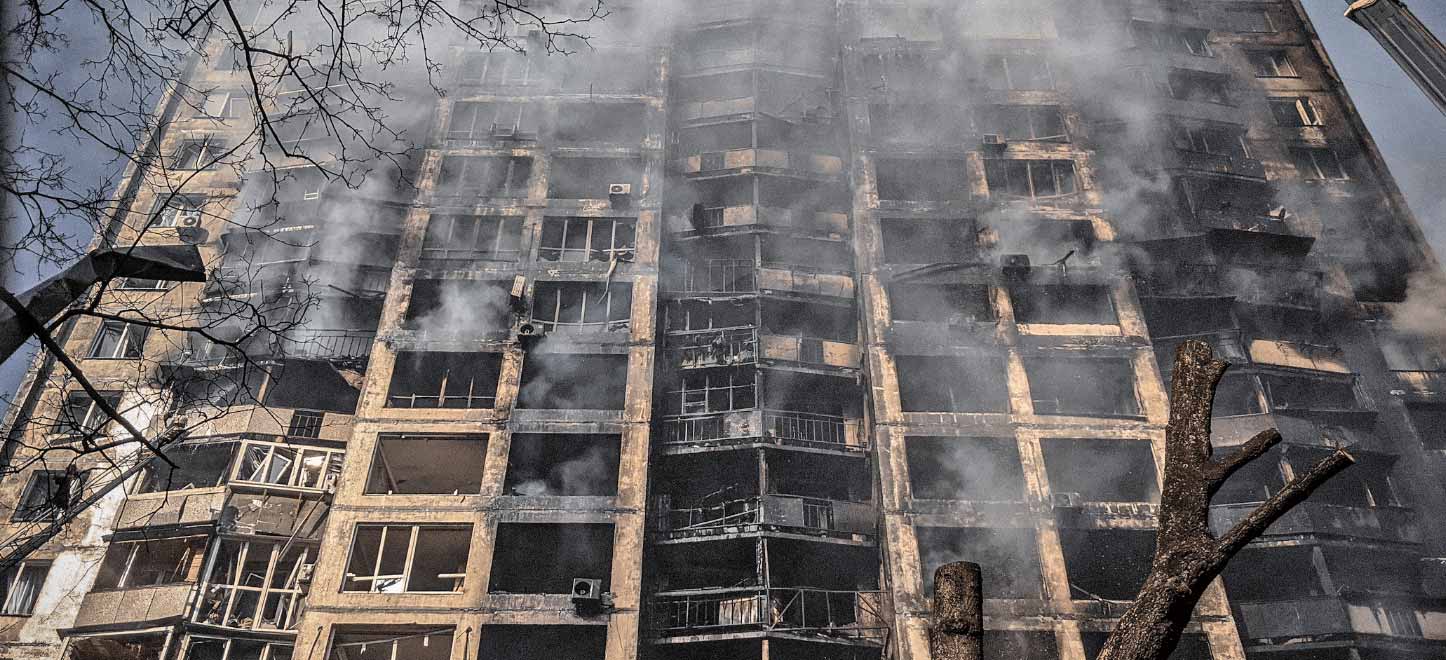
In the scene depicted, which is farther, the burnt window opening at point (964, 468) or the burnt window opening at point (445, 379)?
the burnt window opening at point (445, 379)

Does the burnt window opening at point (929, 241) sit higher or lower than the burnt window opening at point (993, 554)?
higher

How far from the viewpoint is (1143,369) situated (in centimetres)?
2742

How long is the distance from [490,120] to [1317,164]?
33.9m

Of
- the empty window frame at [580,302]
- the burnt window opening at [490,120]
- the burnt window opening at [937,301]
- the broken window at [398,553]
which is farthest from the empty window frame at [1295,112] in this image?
the broken window at [398,553]

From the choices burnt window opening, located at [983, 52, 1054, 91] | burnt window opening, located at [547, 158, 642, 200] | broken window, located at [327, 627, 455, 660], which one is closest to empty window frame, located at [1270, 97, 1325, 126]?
burnt window opening, located at [983, 52, 1054, 91]

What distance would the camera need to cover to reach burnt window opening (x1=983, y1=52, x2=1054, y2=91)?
3509 cm

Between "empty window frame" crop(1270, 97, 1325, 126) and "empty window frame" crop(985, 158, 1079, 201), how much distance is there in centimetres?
1307

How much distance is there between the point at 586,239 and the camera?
101 ft

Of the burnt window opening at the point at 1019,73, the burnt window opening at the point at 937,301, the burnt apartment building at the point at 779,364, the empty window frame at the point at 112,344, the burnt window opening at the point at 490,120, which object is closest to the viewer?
the burnt apartment building at the point at 779,364

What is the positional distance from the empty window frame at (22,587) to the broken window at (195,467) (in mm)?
3575

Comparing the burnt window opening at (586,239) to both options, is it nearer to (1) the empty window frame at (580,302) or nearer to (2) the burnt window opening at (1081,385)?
(1) the empty window frame at (580,302)

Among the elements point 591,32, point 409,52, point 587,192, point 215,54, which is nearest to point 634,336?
point 587,192

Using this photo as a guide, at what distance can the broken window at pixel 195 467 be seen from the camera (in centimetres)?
2639

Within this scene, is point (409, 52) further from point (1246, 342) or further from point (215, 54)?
point (1246, 342)
